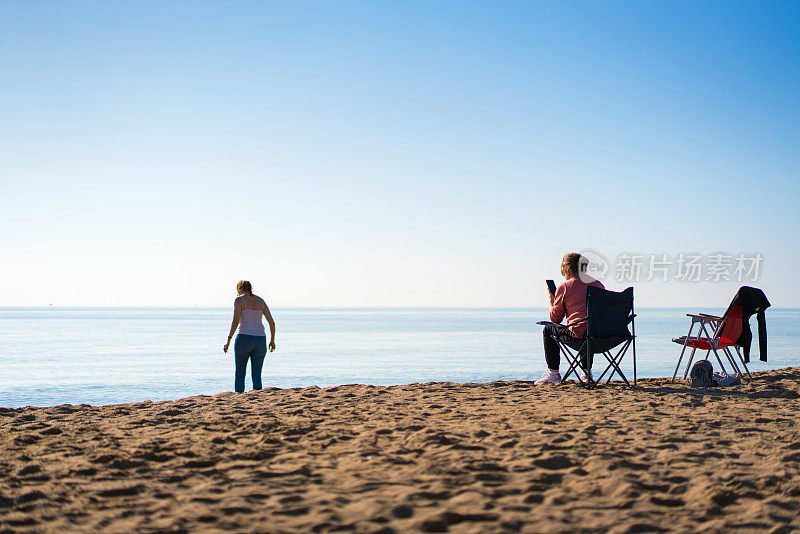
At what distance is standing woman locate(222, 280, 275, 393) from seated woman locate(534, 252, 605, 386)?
10.9 feet

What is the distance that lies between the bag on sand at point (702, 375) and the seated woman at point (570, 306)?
1.20m

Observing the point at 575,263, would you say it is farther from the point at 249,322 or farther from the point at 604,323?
the point at 249,322

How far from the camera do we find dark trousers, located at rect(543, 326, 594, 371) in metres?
6.63

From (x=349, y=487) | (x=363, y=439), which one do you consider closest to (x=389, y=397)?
(x=363, y=439)

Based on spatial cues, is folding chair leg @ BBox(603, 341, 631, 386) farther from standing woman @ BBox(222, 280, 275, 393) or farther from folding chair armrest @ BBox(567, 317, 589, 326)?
standing woman @ BBox(222, 280, 275, 393)

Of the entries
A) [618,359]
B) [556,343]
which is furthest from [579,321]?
[618,359]

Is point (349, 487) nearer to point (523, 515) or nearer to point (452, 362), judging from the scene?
point (523, 515)

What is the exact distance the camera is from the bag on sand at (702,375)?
6.68m

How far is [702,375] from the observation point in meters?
6.73

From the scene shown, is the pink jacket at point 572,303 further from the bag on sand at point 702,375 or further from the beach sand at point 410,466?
the bag on sand at point 702,375

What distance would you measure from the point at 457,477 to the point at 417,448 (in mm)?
658

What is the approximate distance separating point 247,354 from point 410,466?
4406 millimetres

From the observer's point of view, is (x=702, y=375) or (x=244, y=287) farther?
(x=244, y=287)

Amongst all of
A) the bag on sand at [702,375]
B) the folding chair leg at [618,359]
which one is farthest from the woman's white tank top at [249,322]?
the bag on sand at [702,375]
